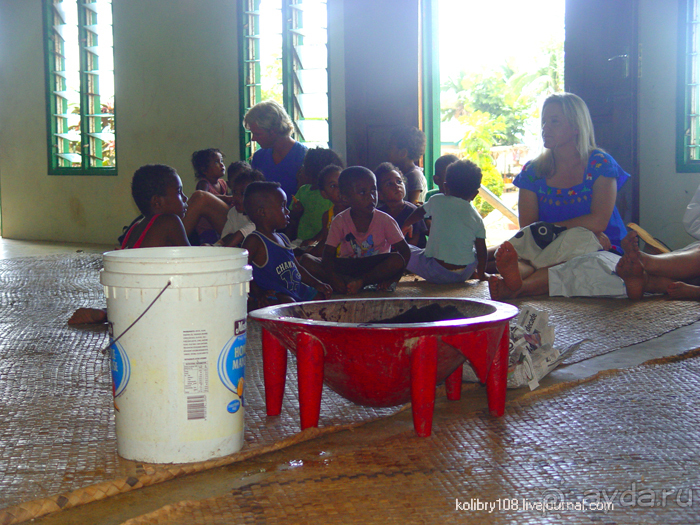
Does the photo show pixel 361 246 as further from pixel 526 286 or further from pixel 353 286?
pixel 526 286

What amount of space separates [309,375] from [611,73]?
3.93 metres

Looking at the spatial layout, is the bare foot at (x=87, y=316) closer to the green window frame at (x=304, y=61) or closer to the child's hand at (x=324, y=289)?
the child's hand at (x=324, y=289)

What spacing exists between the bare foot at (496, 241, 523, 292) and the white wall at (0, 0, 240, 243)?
4057 mm

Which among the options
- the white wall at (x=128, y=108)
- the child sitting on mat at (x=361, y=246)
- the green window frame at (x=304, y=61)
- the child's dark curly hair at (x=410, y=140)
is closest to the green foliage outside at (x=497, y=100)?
the white wall at (x=128, y=108)

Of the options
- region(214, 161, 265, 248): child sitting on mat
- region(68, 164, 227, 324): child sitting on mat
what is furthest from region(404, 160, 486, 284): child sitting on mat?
region(68, 164, 227, 324): child sitting on mat

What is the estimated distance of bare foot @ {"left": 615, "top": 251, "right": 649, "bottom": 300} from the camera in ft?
11.0

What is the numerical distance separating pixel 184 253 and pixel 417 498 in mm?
792

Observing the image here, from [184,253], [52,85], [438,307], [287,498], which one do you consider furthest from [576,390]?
[52,85]

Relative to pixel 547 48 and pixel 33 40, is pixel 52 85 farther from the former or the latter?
pixel 547 48

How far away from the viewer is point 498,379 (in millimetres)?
1743

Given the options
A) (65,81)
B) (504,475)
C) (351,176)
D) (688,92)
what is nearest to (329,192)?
(351,176)

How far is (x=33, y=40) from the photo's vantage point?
8281 millimetres

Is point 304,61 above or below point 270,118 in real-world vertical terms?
above

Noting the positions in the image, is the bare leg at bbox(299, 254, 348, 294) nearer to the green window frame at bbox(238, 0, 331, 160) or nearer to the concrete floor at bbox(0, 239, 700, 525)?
the concrete floor at bbox(0, 239, 700, 525)
